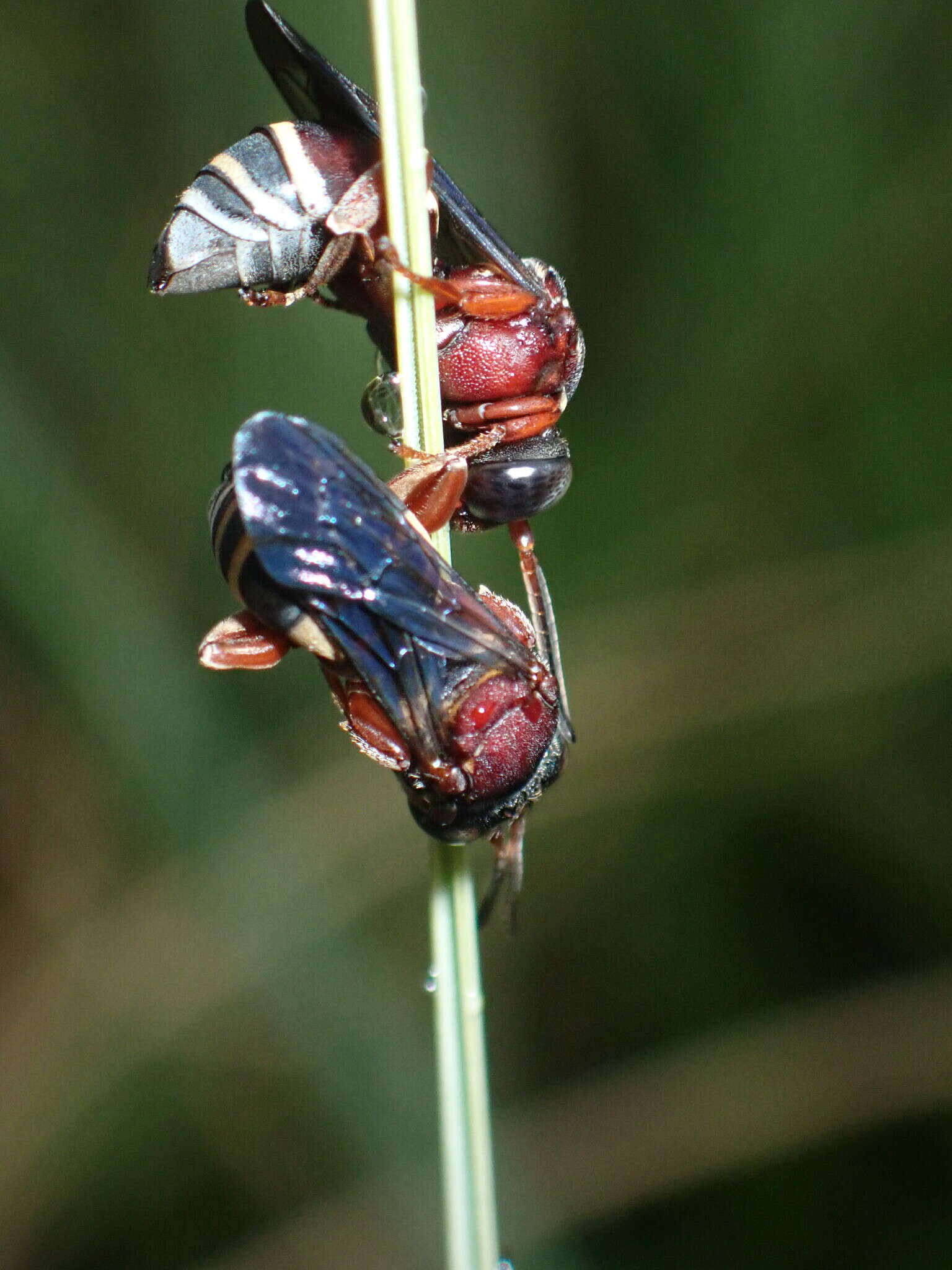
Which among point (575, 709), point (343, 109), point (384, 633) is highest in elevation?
point (343, 109)

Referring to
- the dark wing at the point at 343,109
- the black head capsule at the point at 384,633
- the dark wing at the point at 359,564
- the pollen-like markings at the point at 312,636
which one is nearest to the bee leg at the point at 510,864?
the black head capsule at the point at 384,633

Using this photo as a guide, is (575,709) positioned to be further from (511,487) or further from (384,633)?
(384,633)

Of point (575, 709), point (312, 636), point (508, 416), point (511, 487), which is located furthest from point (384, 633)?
point (575, 709)

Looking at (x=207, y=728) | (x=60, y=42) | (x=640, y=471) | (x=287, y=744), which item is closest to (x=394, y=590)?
(x=207, y=728)

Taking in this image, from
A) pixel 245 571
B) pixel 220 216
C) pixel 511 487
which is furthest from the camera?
pixel 511 487

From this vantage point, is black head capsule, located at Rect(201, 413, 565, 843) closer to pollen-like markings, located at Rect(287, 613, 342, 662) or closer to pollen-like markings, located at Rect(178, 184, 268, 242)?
pollen-like markings, located at Rect(287, 613, 342, 662)
